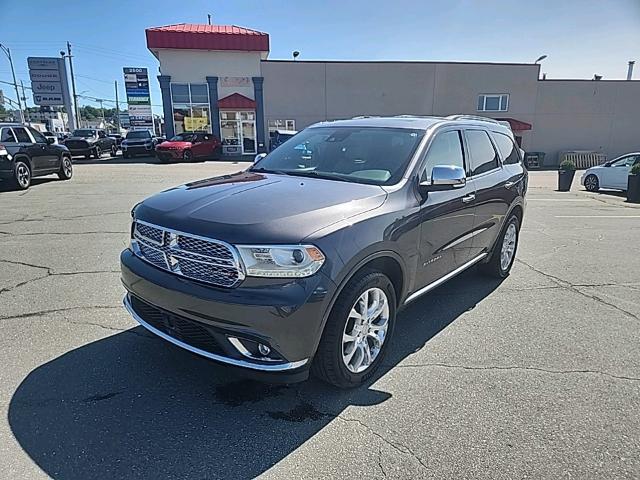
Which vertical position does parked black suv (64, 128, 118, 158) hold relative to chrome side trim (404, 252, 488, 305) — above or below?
above

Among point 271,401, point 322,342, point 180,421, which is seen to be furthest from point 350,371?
point 180,421

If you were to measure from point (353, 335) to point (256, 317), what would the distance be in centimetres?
83

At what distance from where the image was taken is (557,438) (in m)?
2.54

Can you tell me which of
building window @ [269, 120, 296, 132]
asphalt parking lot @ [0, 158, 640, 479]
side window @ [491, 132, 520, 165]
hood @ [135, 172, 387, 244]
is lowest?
asphalt parking lot @ [0, 158, 640, 479]

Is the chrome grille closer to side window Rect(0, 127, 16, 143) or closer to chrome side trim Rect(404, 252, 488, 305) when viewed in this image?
chrome side trim Rect(404, 252, 488, 305)

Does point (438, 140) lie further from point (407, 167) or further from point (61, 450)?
point (61, 450)

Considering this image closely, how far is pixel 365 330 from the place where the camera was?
303 cm

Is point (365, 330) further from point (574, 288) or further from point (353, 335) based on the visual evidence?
point (574, 288)

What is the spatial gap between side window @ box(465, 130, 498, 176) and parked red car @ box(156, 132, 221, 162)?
21.5m

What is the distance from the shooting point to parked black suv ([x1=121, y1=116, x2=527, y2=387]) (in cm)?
246

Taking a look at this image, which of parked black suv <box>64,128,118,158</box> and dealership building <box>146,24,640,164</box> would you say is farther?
dealership building <box>146,24,640,164</box>

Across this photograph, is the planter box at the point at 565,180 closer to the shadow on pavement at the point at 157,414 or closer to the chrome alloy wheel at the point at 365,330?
the shadow on pavement at the point at 157,414

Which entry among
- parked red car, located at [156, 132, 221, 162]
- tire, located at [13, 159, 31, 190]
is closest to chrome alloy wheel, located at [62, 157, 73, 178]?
tire, located at [13, 159, 31, 190]

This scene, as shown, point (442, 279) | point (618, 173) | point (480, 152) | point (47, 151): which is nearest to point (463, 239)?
point (442, 279)
